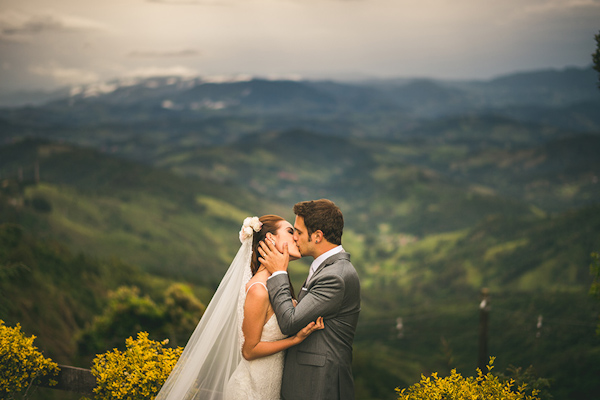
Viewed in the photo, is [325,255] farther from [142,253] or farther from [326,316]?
[142,253]

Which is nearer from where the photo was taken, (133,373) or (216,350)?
(216,350)

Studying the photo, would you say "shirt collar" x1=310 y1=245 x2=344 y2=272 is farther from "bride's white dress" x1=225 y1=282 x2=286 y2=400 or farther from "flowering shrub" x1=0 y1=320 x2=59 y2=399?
"flowering shrub" x1=0 y1=320 x2=59 y2=399

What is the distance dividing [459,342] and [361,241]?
407ft

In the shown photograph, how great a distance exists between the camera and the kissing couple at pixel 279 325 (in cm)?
427

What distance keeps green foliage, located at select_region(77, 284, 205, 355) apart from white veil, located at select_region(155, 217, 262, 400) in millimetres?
16131

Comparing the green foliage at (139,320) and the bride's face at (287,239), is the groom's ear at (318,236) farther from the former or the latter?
the green foliage at (139,320)

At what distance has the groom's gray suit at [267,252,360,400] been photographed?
4.19 metres

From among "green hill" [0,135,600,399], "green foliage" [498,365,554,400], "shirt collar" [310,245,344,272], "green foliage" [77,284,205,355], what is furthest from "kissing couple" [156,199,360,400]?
"green foliage" [77,284,205,355]

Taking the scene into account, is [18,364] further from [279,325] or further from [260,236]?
[279,325]

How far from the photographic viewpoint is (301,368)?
4414mm

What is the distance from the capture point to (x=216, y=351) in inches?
192

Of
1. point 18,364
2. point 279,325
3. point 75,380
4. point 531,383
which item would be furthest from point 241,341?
point 531,383

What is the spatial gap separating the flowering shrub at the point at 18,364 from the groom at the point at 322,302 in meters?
3.06

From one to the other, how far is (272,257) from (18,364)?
11.6ft
